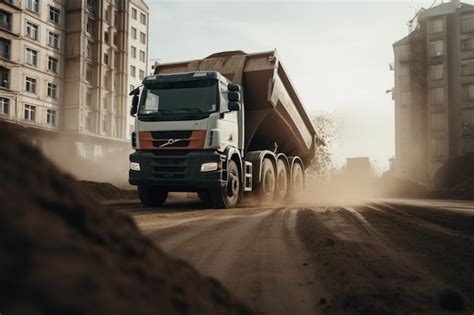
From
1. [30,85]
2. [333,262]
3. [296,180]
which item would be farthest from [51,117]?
[333,262]

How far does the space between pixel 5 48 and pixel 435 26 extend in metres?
40.7

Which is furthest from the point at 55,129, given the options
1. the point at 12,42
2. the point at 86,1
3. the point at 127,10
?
the point at 127,10

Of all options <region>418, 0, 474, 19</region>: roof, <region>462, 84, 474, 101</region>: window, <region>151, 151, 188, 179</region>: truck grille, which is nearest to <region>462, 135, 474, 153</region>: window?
<region>462, 84, 474, 101</region>: window

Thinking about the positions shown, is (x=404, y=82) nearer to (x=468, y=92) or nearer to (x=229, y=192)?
(x=468, y=92)

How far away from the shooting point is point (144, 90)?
10.5 meters

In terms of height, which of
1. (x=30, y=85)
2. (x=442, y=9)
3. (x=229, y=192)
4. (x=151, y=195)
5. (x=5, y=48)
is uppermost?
(x=442, y=9)

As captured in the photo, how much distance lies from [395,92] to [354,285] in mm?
49833

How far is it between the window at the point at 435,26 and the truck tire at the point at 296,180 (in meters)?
34.8

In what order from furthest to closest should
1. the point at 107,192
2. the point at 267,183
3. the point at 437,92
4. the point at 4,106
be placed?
the point at 437,92
the point at 4,106
the point at 107,192
the point at 267,183

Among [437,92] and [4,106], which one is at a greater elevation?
[437,92]

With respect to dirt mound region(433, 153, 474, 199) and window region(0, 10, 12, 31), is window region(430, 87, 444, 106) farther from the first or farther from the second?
window region(0, 10, 12, 31)

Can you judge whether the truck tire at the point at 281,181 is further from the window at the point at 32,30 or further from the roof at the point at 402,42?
the roof at the point at 402,42

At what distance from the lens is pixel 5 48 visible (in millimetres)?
35031

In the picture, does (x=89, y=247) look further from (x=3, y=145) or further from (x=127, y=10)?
(x=127, y=10)
